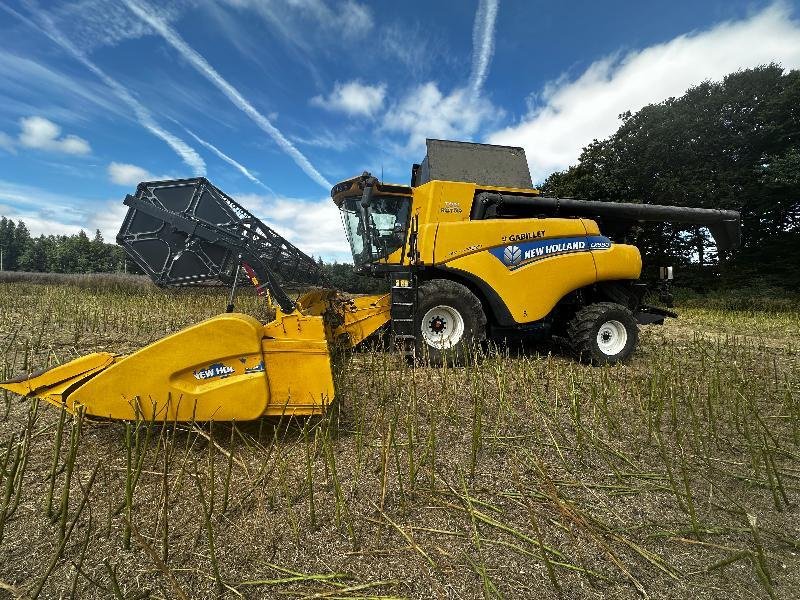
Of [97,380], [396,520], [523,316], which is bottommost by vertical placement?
[396,520]

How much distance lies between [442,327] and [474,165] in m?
2.98

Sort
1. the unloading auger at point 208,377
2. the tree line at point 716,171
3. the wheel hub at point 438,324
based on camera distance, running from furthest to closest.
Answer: the tree line at point 716,171, the wheel hub at point 438,324, the unloading auger at point 208,377

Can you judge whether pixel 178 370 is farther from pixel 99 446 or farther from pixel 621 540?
pixel 621 540

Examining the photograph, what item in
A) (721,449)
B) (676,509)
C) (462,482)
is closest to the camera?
(676,509)

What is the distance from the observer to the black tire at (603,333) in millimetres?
4555

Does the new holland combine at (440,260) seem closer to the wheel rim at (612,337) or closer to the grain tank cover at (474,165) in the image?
the wheel rim at (612,337)

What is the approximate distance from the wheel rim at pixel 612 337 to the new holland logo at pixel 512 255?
126 cm

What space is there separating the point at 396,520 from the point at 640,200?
Result: 2137cm

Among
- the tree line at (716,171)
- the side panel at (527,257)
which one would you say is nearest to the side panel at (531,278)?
the side panel at (527,257)

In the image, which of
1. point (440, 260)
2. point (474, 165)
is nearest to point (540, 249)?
point (440, 260)

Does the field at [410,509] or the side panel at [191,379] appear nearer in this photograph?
the field at [410,509]

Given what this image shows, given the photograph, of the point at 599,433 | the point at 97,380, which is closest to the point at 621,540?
the point at 599,433

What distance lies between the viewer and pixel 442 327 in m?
4.39

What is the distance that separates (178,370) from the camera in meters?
1.90
